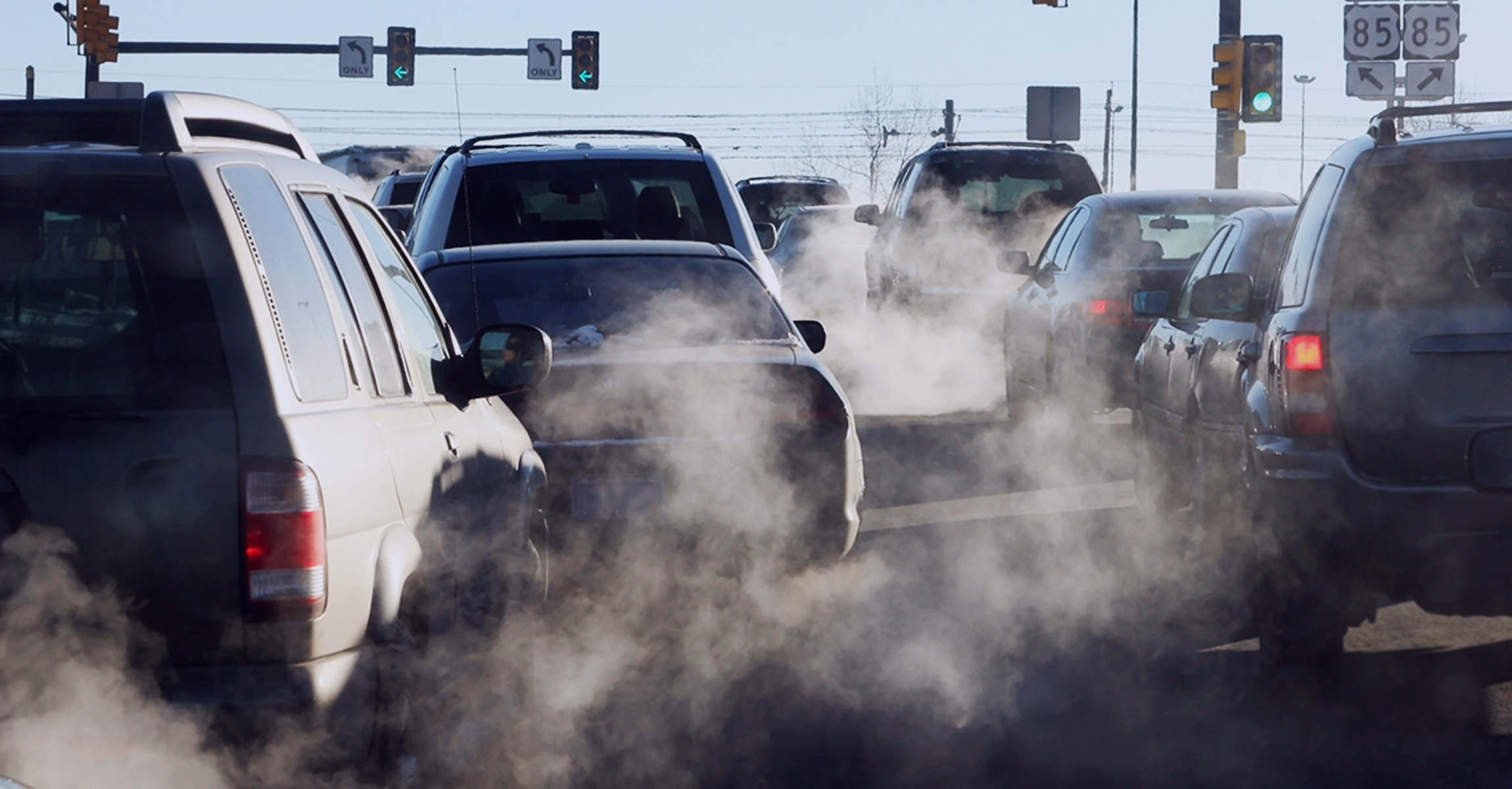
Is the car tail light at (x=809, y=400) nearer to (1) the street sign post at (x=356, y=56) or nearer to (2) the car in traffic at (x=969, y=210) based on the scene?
(2) the car in traffic at (x=969, y=210)

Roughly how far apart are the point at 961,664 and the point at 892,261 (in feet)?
39.3

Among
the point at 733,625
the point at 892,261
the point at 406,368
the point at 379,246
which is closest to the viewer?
the point at 406,368

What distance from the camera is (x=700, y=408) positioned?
262 inches

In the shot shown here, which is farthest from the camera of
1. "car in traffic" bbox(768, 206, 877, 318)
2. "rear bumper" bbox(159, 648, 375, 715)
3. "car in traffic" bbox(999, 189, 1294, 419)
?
"car in traffic" bbox(768, 206, 877, 318)

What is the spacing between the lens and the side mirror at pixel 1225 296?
668 centimetres

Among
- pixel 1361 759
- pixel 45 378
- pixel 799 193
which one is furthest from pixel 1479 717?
pixel 799 193

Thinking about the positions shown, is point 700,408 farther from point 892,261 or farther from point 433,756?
point 892,261

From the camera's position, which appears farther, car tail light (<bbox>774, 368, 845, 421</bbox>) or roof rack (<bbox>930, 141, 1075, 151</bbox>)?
roof rack (<bbox>930, 141, 1075, 151</bbox>)

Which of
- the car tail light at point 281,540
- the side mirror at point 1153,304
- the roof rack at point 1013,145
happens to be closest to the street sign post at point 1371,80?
the roof rack at point 1013,145

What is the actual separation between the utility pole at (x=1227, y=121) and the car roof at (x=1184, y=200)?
836cm

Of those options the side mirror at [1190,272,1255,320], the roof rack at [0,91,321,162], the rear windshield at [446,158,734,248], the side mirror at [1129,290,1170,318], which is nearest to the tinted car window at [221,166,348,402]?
the roof rack at [0,91,321,162]

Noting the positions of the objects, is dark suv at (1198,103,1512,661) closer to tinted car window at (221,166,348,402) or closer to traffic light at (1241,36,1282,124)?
tinted car window at (221,166,348,402)

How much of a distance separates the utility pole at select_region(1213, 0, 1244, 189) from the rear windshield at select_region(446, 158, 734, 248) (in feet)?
38.7

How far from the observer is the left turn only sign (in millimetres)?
36469
